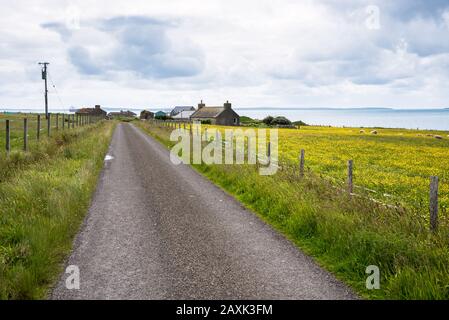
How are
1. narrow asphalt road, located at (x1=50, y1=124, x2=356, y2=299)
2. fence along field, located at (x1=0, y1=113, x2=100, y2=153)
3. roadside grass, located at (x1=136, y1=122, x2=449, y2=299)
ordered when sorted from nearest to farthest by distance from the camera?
roadside grass, located at (x1=136, y1=122, x2=449, y2=299), narrow asphalt road, located at (x1=50, y1=124, x2=356, y2=299), fence along field, located at (x1=0, y1=113, x2=100, y2=153)

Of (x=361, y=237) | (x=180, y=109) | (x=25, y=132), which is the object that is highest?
(x=180, y=109)

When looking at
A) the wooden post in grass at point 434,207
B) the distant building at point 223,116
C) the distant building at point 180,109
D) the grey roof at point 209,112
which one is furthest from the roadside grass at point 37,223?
the distant building at point 180,109

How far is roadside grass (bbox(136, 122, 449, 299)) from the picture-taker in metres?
5.55

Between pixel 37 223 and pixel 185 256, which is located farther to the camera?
pixel 37 223

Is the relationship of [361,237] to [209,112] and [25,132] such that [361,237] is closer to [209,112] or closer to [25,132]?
[25,132]

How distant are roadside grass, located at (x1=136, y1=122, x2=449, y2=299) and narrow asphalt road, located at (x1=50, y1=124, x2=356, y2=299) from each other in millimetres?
404

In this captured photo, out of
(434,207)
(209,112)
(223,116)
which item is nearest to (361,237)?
(434,207)

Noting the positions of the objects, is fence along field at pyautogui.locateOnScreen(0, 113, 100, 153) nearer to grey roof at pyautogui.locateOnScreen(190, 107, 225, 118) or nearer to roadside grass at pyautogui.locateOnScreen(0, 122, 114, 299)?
roadside grass at pyautogui.locateOnScreen(0, 122, 114, 299)

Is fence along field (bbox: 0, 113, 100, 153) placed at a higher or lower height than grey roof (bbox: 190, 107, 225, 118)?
lower

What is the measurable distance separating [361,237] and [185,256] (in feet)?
10.4

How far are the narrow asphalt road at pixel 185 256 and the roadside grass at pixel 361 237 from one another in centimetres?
40

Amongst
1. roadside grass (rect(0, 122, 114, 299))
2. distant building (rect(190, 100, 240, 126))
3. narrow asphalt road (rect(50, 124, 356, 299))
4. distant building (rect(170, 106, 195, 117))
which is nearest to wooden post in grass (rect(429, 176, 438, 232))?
narrow asphalt road (rect(50, 124, 356, 299))

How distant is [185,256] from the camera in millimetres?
7035
